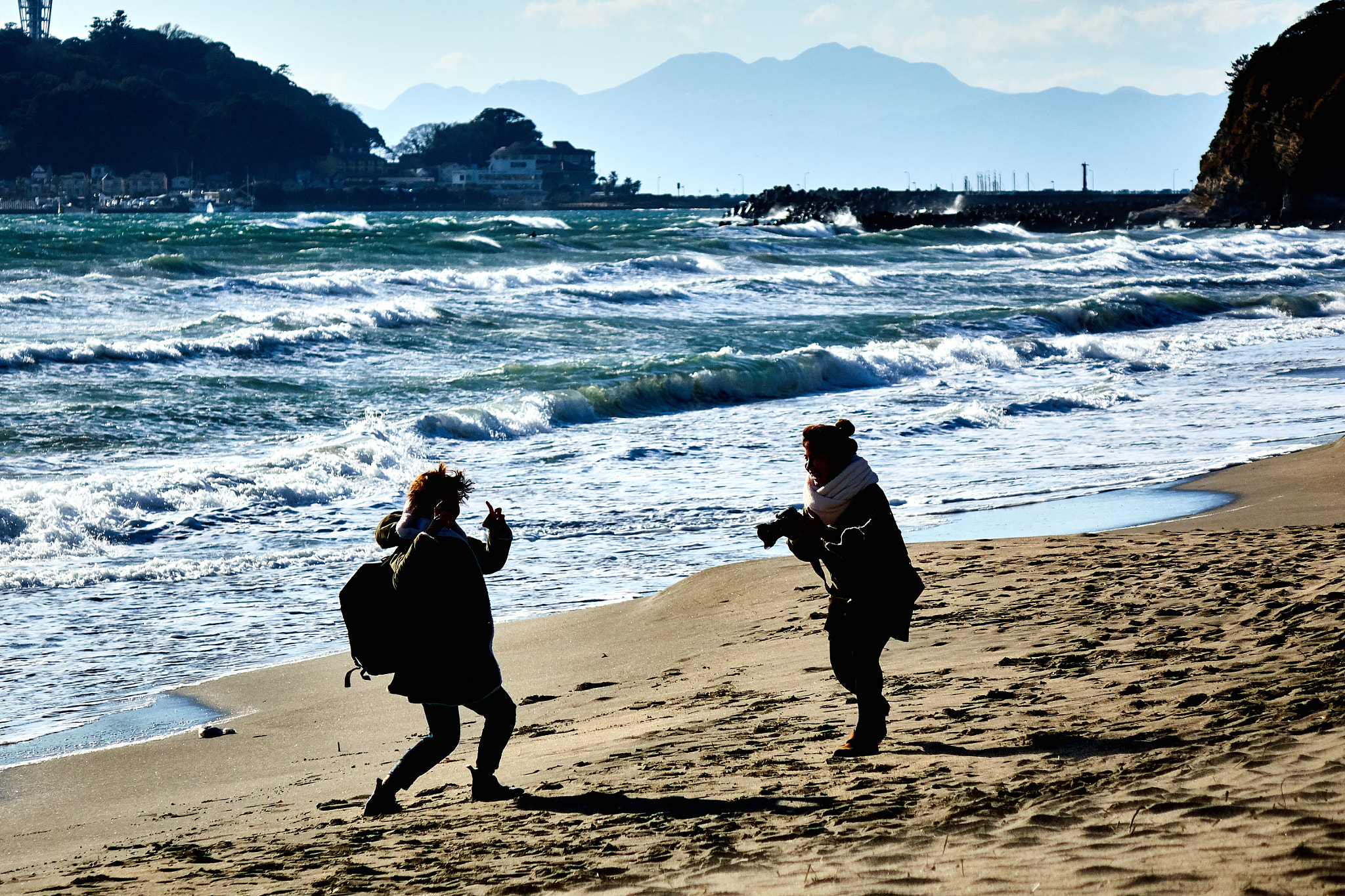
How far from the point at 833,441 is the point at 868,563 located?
1.46 feet

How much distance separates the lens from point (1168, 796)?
3.54 metres

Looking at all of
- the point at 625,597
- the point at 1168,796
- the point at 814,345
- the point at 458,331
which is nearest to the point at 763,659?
A: the point at 625,597

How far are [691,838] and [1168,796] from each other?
136cm

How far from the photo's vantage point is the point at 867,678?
4.55 meters

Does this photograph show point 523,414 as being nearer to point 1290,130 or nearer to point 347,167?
point 1290,130

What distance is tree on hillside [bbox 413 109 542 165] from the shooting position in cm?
19400

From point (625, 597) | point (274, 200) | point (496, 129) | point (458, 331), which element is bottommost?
point (625, 597)

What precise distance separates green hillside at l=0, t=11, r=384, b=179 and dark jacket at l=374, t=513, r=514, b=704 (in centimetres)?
15857

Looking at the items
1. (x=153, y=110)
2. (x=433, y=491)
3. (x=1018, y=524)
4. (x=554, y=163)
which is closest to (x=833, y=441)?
(x=433, y=491)

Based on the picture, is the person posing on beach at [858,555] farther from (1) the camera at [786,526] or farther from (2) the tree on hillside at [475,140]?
(2) the tree on hillside at [475,140]

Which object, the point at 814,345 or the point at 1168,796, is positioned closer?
the point at 1168,796

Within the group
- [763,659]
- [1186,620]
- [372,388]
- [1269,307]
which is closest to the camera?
[1186,620]

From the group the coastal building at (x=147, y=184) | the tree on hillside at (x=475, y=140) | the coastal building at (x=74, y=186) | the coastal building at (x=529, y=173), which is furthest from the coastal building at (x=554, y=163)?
the coastal building at (x=74, y=186)

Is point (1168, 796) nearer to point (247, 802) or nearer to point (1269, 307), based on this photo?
point (247, 802)
